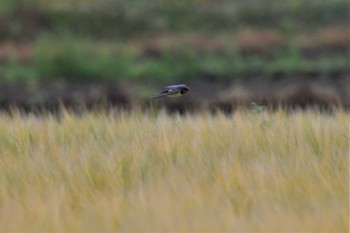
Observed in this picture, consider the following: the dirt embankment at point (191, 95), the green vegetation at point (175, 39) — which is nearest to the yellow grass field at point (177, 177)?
the dirt embankment at point (191, 95)

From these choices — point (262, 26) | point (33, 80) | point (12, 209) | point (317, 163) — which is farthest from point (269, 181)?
point (262, 26)

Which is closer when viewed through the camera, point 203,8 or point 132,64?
point 132,64

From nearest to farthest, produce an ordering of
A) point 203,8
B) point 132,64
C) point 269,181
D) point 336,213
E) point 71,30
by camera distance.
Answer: point 336,213 < point 269,181 < point 132,64 < point 71,30 < point 203,8

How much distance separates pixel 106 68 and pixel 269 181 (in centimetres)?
1339

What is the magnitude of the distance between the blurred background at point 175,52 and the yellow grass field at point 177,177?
6.91 m

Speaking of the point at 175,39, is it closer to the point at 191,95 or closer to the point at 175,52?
the point at 175,52

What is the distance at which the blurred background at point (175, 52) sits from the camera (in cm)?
1650

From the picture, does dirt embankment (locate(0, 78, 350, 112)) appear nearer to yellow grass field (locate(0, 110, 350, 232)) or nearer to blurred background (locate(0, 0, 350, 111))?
blurred background (locate(0, 0, 350, 111))

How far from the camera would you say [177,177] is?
6.27 metres

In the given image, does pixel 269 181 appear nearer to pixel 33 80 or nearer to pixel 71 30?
pixel 33 80

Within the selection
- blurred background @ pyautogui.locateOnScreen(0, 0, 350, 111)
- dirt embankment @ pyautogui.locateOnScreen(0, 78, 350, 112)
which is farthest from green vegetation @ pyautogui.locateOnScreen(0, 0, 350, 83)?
dirt embankment @ pyautogui.locateOnScreen(0, 78, 350, 112)

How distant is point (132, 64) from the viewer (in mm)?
19984

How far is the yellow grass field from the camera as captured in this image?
549cm

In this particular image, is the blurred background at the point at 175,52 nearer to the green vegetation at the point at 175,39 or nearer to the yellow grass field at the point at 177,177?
the green vegetation at the point at 175,39
